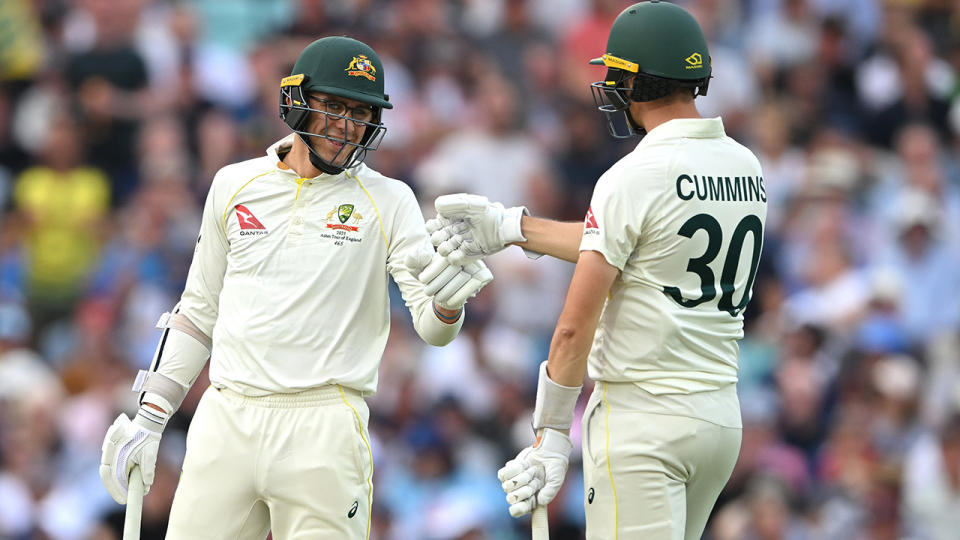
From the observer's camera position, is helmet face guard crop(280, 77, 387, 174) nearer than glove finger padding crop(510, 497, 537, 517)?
No

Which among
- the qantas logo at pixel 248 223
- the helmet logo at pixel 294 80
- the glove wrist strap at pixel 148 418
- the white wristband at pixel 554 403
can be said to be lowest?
the glove wrist strap at pixel 148 418

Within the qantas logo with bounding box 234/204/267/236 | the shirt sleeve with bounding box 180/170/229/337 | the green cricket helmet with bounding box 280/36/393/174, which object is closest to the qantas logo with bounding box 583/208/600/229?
the green cricket helmet with bounding box 280/36/393/174

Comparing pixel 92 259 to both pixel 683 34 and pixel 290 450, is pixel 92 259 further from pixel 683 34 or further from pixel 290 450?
pixel 683 34

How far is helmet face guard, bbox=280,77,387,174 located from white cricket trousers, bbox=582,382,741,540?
140 centimetres

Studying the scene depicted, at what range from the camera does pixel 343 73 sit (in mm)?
5719

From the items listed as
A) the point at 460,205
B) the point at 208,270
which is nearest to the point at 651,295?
the point at 460,205

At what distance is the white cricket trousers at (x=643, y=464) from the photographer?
5277 mm

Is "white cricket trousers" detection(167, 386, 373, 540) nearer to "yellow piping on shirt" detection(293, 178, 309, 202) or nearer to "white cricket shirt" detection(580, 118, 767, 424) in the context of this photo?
"yellow piping on shirt" detection(293, 178, 309, 202)

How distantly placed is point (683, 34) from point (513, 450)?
16.1 ft

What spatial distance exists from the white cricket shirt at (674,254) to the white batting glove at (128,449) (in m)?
1.91

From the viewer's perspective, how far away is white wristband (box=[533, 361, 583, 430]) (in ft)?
18.0

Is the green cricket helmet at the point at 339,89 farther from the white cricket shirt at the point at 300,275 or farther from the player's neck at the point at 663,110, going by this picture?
the player's neck at the point at 663,110

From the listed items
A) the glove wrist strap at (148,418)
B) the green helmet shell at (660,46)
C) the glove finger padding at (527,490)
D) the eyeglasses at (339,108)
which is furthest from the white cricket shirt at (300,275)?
the green helmet shell at (660,46)

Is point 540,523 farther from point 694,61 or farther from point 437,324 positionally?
point 694,61
